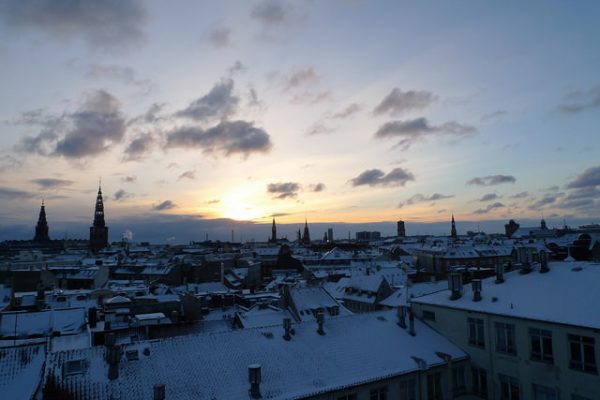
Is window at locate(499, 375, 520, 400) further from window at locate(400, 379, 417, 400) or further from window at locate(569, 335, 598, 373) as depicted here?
window at locate(400, 379, 417, 400)

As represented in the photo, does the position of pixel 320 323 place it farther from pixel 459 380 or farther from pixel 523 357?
pixel 523 357

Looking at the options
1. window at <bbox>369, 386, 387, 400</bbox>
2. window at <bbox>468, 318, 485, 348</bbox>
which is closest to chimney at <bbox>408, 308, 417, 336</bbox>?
window at <bbox>468, 318, 485, 348</bbox>

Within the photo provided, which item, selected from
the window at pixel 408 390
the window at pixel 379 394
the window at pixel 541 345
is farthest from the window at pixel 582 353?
the window at pixel 379 394

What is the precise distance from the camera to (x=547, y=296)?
23609 millimetres

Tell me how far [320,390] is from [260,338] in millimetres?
4616

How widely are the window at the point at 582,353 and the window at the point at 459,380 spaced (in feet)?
19.6

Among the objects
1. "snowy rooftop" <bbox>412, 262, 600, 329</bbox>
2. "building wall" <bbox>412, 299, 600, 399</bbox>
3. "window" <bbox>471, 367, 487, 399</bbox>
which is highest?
"snowy rooftop" <bbox>412, 262, 600, 329</bbox>

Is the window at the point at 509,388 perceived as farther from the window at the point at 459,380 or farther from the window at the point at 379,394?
the window at the point at 379,394

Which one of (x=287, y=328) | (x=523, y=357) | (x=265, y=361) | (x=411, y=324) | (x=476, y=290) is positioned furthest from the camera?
(x=411, y=324)

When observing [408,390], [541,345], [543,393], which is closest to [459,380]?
[408,390]

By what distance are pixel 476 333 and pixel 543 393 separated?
4.33 meters

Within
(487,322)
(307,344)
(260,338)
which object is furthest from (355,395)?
(487,322)

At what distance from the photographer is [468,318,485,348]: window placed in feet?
81.9

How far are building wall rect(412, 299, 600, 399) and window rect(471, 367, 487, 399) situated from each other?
0.81ft
